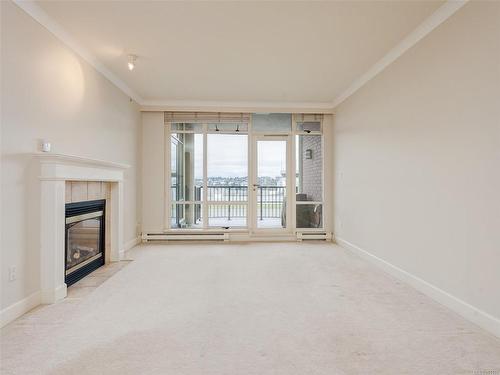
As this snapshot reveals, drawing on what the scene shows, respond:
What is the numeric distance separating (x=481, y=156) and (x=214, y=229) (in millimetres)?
3944

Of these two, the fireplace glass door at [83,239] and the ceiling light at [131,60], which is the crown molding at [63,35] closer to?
the ceiling light at [131,60]

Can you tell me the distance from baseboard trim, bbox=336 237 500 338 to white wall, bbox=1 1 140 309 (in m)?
3.48

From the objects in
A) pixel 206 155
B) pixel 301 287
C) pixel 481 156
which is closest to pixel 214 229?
pixel 206 155

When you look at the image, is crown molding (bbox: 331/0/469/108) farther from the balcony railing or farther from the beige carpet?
the beige carpet

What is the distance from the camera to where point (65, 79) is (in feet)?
8.79

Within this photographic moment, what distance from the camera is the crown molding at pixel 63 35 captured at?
2.18 meters

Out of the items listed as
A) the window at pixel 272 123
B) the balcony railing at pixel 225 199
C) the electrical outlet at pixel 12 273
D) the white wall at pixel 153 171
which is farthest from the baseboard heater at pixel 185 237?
the electrical outlet at pixel 12 273

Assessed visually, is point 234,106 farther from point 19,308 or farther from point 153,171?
point 19,308

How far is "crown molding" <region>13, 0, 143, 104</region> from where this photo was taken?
2.18 m

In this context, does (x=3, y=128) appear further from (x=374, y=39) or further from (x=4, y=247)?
(x=374, y=39)

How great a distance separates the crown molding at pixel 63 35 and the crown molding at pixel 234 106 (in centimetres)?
89

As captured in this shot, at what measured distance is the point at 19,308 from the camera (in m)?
2.10

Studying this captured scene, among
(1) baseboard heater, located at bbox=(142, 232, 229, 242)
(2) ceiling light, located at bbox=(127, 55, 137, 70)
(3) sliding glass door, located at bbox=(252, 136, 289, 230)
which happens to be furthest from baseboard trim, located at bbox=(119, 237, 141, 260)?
(2) ceiling light, located at bbox=(127, 55, 137, 70)

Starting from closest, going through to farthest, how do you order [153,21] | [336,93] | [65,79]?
[153,21] → [65,79] → [336,93]
